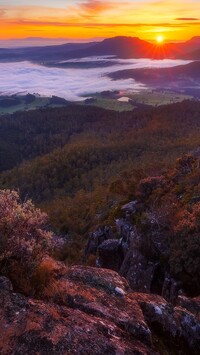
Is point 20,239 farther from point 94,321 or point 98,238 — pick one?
point 98,238

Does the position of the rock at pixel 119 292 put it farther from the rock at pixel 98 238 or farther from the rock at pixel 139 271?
the rock at pixel 98 238

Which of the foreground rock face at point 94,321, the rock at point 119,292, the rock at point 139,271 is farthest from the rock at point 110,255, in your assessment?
the rock at point 119,292

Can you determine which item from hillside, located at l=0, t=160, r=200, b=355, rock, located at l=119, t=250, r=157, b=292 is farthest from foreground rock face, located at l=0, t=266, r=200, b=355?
rock, located at l=119, t=250, r=157, b=292

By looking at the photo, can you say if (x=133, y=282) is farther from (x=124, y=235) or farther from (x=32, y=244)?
(x=32, y=244)

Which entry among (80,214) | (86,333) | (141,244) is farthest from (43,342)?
(80,214)

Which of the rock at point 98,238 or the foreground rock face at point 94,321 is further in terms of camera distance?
Result: the rock at point 98,238

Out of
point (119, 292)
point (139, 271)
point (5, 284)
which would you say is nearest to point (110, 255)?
point (139, 271)
